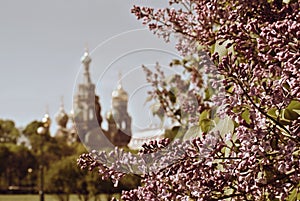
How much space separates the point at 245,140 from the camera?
73 cm

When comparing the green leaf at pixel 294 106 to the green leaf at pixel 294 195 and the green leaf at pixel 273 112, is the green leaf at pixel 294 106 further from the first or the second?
the green leaf at pixel 294 195

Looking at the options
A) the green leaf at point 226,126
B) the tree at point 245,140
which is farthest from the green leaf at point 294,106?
the green leaf at point 226,126

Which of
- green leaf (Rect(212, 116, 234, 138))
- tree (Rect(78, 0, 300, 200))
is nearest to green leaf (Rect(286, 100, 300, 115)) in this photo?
tree (Rect(78, 0, 300, 200))

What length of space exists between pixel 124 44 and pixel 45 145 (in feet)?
113

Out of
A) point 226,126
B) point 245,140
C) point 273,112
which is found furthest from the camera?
point 226,126

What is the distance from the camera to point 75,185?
1582cm

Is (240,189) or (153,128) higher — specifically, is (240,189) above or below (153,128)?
below

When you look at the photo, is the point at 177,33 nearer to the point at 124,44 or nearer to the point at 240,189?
the point at 124,44

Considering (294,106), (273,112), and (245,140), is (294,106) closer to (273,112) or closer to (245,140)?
(273,112)

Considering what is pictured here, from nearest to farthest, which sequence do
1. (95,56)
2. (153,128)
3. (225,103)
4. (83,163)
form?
(225,103), (83,163), (95,56), (153,128)

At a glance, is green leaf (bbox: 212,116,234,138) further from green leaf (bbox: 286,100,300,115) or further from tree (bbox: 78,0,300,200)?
green leaf (bbox: 286,100,300,115)

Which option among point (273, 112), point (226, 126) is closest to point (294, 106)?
point (273, 112)

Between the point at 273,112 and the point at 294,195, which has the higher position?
the point at 273,112

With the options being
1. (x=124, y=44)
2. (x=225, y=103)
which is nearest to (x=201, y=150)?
(x=225, y=103)
